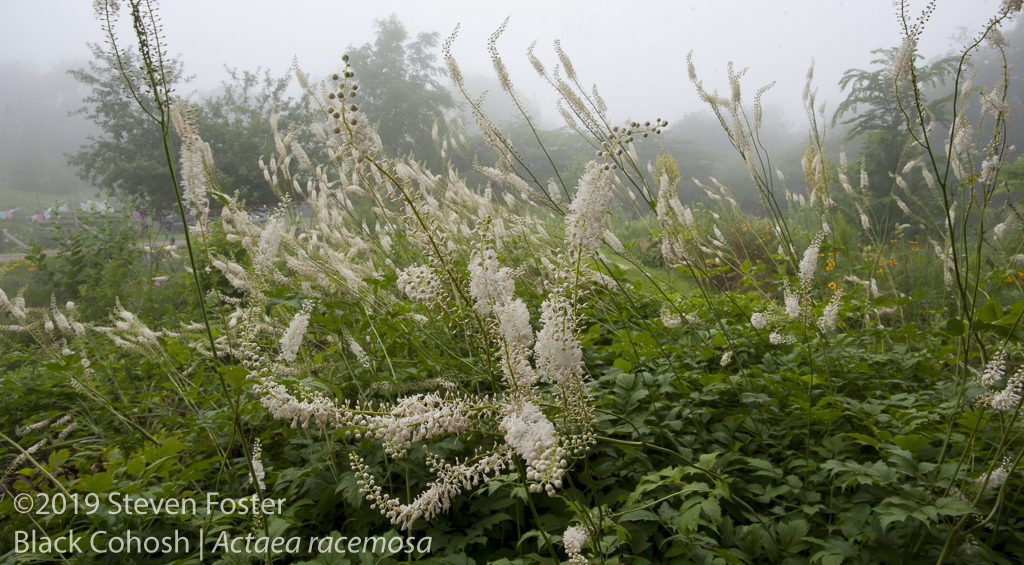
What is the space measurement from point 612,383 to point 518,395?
1584 millimetres

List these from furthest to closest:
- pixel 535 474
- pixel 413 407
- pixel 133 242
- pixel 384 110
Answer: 1. pixel 384 110
2. pixel 133 242
3. pixel 413 407
4. pixel 535 474

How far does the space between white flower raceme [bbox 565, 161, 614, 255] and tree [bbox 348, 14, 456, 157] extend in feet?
84.6

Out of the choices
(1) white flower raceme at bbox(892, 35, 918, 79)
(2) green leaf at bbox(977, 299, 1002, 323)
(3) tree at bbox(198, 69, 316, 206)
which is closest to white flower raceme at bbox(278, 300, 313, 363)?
(2) green leaf at bbox(977, 299, 1002, 323)

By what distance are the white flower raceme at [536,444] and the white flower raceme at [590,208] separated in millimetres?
398

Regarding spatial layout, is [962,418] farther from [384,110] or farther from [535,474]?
[384,110]

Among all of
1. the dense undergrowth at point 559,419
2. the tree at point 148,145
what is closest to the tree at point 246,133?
the tree at point 148,145

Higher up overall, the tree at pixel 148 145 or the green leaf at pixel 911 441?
the tree at pixel 148 145

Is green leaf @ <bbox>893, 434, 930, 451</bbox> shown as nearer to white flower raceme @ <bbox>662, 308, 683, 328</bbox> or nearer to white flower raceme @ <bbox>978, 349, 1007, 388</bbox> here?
white flower raceme @ <bbox>978, 349, 1007, 388</bbox>

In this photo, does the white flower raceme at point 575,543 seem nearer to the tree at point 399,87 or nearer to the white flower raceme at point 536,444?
the white flower raceme at point 536,444

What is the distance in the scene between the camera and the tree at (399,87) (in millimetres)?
28062

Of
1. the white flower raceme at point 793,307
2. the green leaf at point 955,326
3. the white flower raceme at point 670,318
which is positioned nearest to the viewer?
the green leaf at point 955,326

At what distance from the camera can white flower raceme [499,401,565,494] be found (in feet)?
3.05

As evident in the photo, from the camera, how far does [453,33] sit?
259 centimetres

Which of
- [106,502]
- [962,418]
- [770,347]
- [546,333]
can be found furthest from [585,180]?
[770,347]
